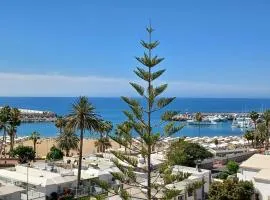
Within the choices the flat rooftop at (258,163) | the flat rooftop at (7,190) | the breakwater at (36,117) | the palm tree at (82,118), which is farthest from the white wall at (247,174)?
the breakwater at (36,117)

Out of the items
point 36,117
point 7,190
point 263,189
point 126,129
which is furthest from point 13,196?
point 36,117

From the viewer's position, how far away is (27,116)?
154 meters

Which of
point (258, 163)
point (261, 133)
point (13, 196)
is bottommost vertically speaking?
point (13, 196)

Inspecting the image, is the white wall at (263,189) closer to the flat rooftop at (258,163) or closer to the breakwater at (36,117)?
the flat rooftop at (258,163)

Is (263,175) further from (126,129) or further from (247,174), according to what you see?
(126,129)

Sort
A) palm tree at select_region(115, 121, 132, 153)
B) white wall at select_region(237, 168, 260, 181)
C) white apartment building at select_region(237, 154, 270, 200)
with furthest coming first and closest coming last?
white wall at select_region(237, 168, 260, 181)
white apartment building at select_region(237, 154, 270, 200)
palm tree at select_region(115, 121, 132, 153)

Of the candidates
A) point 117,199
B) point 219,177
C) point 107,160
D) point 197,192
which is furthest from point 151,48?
point 107,160

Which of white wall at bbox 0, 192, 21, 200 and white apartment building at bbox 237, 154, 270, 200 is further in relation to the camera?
white apartment building at bbox 237, 154, 270, 200

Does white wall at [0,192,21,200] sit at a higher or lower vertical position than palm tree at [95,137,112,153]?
lower

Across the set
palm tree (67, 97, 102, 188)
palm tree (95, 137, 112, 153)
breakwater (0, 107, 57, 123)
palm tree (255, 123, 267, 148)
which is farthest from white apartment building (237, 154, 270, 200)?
breakwater (0, 107, 57, 123)

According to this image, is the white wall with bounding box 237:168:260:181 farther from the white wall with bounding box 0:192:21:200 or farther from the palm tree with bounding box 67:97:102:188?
the white wall with bounding box 0:192:21:200

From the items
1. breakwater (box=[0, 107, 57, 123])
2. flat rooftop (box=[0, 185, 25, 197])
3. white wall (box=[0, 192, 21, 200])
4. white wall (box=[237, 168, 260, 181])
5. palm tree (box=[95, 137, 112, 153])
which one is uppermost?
breakwater (box=[0, 107, 57, 123])

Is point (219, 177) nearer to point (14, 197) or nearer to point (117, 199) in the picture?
point (117, 199)

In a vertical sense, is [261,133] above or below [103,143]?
above
